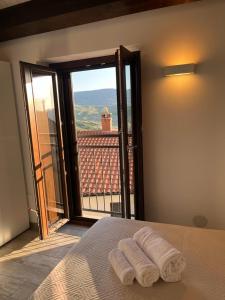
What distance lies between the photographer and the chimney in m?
3.19

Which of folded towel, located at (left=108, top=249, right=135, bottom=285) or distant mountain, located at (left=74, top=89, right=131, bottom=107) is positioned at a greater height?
distant mountain, located at (left=74, top=89, right=131, bottom=107)

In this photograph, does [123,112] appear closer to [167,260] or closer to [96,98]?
[96,98]

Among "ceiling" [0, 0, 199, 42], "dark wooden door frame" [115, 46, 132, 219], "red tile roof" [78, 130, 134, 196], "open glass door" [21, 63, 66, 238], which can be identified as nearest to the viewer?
"ceiling" [0, 0, 199, 42]

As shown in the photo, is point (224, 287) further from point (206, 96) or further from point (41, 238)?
point (41, 238)

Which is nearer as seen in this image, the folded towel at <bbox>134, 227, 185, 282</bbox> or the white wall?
the folded towel at <bbox>134, 227, 185, 282</bbox>

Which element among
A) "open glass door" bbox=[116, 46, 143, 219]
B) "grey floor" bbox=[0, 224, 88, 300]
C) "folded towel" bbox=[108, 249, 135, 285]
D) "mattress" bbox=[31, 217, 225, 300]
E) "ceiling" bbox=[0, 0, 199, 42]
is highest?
"ceiling" bbox=[0, 0, 199, 42]

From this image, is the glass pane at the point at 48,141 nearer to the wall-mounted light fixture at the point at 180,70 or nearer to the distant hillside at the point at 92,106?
the distant hillside at the point at 92,106

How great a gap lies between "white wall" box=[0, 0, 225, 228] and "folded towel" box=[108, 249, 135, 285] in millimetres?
1307

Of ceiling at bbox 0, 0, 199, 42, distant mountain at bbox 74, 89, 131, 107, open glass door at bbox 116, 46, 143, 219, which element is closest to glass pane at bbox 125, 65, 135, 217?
open glass door at bbox 116, 46, 143, 219

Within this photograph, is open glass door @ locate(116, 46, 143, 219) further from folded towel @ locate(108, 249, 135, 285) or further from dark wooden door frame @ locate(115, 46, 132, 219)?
folded towel @ locate(108, 249, 135, 285)

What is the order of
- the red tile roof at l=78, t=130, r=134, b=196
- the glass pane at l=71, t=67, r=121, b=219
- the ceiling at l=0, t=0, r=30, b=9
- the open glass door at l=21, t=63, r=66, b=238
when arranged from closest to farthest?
1. the ceiling at l=0, t=0, r=30, b=9
2. the open glass door at l=21, t=63, r=66, b=238
3. the glass pane at l=71, t=67, r=121, b=219
4. the red tile roof at l=78, t=130, r=134, b=196

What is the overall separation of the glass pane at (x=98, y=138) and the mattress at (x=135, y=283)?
1.80 m

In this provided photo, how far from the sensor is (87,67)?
110 inches

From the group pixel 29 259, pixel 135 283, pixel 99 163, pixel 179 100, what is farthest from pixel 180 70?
pixel 29 259
